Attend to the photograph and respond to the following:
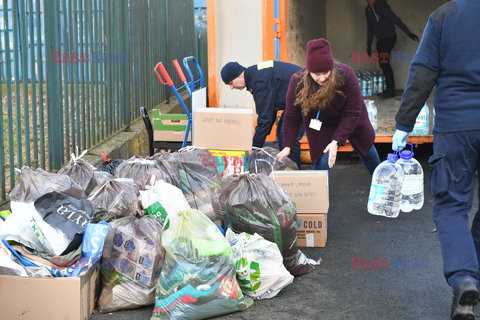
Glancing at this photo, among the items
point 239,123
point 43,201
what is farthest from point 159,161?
point 43,201

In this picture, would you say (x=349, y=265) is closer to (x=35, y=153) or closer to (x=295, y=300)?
(x=295, y=300)

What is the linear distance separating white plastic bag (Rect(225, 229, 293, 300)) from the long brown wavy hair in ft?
4.84

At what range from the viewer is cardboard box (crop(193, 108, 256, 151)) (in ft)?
20.9

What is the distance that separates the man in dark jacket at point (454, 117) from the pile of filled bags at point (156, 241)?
3.63 feet

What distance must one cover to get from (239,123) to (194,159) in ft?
2.60

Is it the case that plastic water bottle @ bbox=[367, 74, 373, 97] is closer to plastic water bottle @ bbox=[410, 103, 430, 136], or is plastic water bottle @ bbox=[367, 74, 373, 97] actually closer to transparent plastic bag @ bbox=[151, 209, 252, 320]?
plastic water bottle @ bbox=[410, 103, 430, 136]

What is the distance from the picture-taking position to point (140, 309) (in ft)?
14.7

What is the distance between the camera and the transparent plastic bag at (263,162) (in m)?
6.50

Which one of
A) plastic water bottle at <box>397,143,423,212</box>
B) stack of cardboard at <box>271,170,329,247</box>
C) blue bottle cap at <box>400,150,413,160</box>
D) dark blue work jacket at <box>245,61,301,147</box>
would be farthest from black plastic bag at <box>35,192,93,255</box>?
plastic water bottle at <box>397,143,423,212</box>

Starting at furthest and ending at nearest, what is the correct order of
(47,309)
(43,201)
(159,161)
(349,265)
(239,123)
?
(239,123), (159,161), (349,265), (43,201), (47,309)

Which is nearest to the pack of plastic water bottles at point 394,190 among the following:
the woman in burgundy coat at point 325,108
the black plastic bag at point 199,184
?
the woman in burgundy coat at point 325,108

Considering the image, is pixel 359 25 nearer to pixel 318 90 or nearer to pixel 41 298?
pixel 318 90

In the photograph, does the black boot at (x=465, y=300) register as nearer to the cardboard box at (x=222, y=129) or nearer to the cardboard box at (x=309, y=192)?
the cardboard box at (x=309, y=192)

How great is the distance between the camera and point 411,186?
6.91 meters
